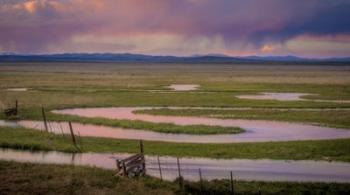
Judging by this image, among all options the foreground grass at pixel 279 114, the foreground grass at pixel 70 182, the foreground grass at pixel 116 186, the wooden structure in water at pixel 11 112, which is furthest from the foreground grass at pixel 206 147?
the wooden structure in water at pixel 11 112

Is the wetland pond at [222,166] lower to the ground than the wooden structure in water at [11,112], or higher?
lower

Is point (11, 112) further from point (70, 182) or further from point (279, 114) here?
point (279, 114)

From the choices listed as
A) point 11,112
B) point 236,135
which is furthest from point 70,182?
point 11,112

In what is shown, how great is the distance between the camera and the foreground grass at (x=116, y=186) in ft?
64.2

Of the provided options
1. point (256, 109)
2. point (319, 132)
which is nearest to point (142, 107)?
point (256, 109)

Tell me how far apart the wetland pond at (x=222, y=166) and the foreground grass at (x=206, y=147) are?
1027 mm

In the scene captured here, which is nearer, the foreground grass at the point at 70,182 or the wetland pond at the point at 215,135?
the foreground grass at the point at 70,182

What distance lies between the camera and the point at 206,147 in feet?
97.7

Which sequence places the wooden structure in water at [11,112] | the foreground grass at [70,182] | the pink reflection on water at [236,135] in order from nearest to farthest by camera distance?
the foreground grass at [70,182] → the pink reflection on water at [236,135] → the wooden structure in water at [11,112]

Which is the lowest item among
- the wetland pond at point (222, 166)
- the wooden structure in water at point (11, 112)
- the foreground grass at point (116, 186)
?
the wetland pond at point (222, 166)

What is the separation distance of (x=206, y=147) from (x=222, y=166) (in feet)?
16.1

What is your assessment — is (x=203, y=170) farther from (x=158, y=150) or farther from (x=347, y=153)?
(x=347, y=153)

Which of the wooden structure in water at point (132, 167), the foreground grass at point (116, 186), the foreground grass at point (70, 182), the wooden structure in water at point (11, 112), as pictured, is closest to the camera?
the foreground grass at point (116, 186)

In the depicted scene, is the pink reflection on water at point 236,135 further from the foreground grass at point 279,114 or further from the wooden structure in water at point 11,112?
the wooden structure in water at point 11,112
